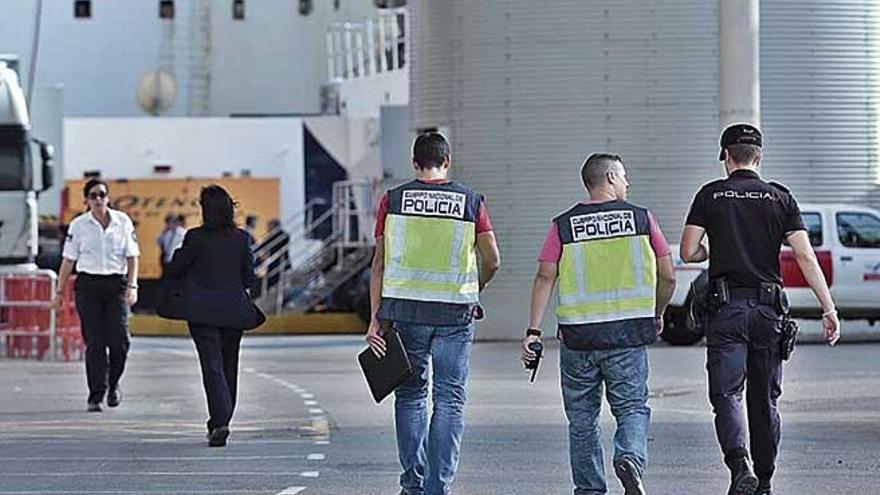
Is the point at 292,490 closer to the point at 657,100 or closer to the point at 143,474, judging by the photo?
the point at 143,474

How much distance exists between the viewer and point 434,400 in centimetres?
1128

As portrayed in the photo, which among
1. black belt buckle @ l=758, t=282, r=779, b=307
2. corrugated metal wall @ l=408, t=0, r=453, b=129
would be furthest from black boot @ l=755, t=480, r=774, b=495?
corrugated metal wall @ l=408, t=0, r=453, b=129

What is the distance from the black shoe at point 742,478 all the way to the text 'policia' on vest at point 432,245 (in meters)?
1.59

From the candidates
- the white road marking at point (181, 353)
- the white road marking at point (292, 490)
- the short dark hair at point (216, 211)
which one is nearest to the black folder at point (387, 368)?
the white road marking at point (292, 490)

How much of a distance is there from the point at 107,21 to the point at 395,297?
1653 inches

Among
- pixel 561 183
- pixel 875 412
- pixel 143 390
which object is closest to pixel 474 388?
pixel 143 390

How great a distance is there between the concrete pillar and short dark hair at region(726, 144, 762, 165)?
14.1m

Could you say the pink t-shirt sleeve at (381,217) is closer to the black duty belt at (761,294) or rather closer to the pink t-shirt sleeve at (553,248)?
the pink t-shirt sleeve at (553,248)

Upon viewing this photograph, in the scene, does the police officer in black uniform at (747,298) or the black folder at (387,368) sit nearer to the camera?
the black folder at (387,368)

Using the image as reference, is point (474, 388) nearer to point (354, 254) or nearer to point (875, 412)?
point (875, 412)

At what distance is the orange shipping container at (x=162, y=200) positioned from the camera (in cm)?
4200

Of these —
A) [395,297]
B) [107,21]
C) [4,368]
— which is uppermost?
[107,21]

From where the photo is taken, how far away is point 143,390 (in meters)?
20.8

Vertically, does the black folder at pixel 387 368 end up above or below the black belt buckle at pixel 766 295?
below
